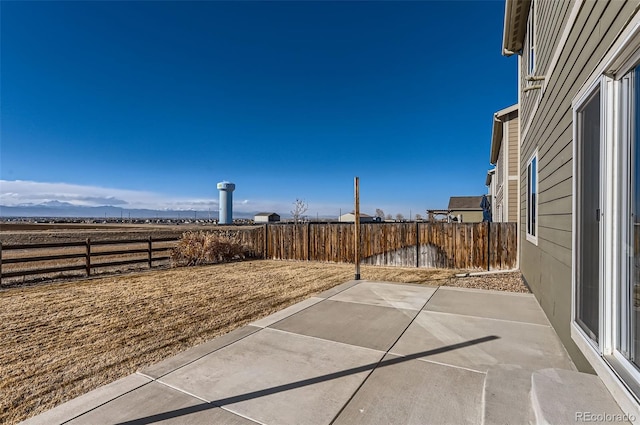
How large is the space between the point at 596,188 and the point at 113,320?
5.78m

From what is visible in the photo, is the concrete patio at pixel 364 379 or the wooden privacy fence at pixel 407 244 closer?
the concrete patio at pixel 364 379

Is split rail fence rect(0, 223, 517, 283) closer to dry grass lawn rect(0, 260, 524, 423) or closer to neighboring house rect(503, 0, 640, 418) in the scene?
dry grass lawn rect(0, 260, 524, 423)

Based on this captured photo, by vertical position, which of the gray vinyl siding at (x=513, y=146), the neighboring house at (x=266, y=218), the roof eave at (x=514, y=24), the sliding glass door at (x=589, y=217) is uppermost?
the roof eave at (x=514, y=24)

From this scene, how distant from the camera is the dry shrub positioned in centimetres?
1045

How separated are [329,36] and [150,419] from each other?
13960 millimetres

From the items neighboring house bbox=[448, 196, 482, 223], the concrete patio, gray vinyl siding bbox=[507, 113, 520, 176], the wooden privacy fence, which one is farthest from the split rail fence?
neighboring house bbox=[448, 196, 482, 223]

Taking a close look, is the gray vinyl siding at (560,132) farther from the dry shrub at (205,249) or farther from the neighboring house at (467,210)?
the neighboring house at (467,210)

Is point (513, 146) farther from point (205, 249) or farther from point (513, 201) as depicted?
point (205, 249)

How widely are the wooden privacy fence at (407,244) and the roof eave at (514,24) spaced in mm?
4707

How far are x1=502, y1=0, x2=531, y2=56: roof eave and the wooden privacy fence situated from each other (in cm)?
471

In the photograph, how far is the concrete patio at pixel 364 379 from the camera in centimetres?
201

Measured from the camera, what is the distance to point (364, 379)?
8.33ft

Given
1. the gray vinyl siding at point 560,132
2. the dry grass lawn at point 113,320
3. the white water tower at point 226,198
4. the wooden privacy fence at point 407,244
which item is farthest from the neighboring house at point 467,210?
the white water tower at point 226,198

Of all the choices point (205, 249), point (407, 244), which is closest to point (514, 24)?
point (407, 244)
